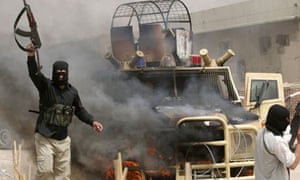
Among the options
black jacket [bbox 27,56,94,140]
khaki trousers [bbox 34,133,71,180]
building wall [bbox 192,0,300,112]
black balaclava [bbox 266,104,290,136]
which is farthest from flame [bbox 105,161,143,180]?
building wall [bbox 192,0,300,112]

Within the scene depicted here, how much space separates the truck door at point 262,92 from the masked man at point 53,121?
282 centimetres

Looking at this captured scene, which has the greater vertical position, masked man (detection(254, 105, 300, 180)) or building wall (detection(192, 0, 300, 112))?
building wall (detection(192, 0, 300, 112))

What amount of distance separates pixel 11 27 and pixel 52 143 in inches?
131

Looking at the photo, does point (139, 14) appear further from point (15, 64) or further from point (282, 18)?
point (282, 18)

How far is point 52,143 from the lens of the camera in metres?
4.94

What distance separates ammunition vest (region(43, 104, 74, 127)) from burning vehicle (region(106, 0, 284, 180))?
78 cm

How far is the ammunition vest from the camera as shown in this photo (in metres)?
4.89

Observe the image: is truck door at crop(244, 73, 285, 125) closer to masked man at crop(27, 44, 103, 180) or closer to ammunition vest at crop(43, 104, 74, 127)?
masked man at crop(27, 44, 103, 180)

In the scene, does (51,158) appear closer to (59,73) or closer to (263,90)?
(59,73)

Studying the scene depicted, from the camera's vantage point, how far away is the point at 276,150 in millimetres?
3658

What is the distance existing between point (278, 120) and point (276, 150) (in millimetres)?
203

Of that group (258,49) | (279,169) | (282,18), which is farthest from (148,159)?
(258,49)

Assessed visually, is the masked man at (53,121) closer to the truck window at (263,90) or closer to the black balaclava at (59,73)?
the black balaclava at (59,73)

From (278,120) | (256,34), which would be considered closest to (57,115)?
(278,120)
